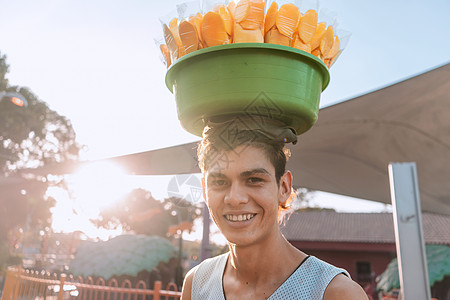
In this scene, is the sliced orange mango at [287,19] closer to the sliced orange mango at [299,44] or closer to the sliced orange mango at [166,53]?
the sliced orange mango at [299,44]

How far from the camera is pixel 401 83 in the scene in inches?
116

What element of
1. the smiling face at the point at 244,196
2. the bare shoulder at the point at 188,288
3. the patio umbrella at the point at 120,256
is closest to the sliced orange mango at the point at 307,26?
the smiling face at the point at 244,196

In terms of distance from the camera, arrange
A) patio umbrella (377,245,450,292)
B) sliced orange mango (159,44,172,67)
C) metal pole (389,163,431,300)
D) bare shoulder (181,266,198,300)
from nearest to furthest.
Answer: sliced orange mango (159,44,172,67), bare shoulder (181,266,198,300), metal pole (389,163,431,300), patio umbrella (377,245,450,292)

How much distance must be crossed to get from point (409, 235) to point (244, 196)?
2.38m

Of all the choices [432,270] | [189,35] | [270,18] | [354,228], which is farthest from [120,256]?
[354,228]

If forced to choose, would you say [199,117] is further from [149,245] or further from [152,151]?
[149,245]

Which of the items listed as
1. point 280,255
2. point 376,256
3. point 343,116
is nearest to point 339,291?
point 280,255

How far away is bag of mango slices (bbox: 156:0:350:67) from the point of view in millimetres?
1082

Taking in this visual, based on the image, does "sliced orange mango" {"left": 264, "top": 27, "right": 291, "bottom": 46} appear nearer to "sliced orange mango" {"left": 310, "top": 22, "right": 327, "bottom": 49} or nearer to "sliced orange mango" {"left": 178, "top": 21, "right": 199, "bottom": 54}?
"sliced orange mango" {"left": 310, "top": 22, "right": 327, "bottom": 49}

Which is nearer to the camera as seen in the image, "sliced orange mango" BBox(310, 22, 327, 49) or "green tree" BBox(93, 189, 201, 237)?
"sliced orange mango" BBox(310, 22, 327, 49)

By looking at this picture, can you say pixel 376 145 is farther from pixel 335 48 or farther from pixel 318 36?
pixel 318 36

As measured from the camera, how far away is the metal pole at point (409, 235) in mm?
2836

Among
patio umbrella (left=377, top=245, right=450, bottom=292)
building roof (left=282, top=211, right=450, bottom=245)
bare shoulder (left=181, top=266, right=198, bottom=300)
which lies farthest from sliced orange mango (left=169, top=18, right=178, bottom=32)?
building roof (left=282, top=211, right=450, bottom=245)

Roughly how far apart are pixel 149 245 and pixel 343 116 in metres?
10.4
